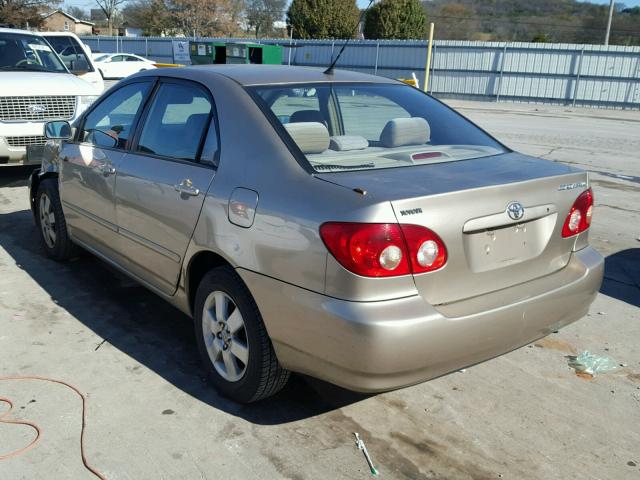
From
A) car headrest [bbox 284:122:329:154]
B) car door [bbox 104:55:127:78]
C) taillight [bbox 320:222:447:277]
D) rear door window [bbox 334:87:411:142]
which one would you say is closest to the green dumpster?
car door [bbox 104:55:127:78]

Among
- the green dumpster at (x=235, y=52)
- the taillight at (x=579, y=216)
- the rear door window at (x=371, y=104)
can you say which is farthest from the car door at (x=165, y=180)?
the green dumpster at (x=235, y=52)

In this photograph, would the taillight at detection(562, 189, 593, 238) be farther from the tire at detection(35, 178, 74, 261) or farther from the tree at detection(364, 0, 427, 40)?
the tree at detection(364, 0, 427, 40)

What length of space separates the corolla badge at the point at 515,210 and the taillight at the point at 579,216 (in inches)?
15.4

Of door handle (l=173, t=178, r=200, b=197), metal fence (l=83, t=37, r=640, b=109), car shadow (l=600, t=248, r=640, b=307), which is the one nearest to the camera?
door handle (l=173, t=178, r=200, b=197)

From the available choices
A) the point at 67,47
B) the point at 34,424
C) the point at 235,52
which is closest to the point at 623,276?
the point at 34,424

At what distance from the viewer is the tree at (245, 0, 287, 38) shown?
78875 millimetres

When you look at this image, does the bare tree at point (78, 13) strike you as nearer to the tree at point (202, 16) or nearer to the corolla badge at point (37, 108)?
the tree at point (202, 16)

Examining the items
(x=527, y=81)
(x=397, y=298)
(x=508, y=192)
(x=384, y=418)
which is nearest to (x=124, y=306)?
(x=384, y=418)

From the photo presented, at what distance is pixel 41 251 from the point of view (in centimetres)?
585

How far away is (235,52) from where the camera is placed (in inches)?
976

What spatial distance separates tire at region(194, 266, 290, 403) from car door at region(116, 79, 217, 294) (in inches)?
12.8

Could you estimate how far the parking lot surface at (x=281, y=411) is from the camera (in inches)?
114

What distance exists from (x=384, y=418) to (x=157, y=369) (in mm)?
1365

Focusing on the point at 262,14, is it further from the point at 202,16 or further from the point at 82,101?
the point at 82,101
